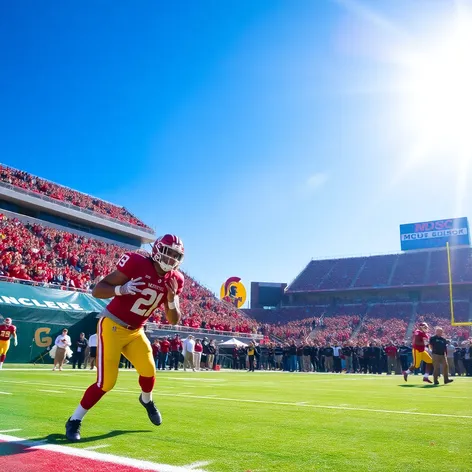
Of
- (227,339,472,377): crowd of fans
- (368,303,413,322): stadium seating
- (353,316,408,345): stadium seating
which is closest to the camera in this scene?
(227,339,472,377): crowd of fans

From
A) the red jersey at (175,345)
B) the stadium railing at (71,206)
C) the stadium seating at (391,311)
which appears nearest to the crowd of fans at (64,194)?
the stadium railing at (71,206)

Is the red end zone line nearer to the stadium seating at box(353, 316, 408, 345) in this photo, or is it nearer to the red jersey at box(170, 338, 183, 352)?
the red jersey at box(170, 338, 183, 352)

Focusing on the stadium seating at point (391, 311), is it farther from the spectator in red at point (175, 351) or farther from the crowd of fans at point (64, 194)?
the spectator in red at point (175, 351)

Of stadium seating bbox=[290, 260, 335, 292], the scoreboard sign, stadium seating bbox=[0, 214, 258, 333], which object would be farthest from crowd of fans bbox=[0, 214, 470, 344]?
the scoreboard sign

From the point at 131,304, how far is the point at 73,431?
4.05 ft

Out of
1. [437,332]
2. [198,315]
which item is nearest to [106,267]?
[198,315]

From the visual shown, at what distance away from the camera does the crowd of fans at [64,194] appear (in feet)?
118

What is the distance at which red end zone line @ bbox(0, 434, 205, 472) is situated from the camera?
3422 mm

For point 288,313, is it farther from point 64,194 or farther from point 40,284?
point 40,284

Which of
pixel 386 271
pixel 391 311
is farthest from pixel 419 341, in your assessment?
pixel 386 271

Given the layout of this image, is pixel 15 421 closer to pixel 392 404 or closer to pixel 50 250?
pixel 392 404

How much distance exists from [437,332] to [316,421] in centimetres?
916

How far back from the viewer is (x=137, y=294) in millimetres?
4820

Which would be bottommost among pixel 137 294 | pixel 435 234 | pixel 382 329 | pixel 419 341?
pixel 419 341
